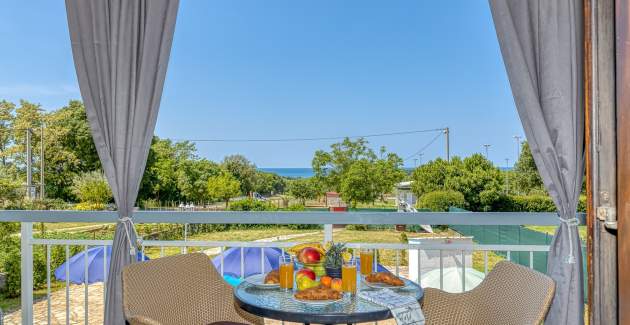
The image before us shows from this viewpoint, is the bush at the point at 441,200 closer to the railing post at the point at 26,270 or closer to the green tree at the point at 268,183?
the green tree at the point at 268,183

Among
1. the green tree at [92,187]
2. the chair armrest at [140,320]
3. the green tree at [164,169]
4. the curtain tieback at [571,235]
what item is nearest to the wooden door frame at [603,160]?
the curtain tieback at [571,235]

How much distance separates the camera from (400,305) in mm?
1304

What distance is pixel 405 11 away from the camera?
4730 mm

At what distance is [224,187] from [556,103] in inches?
113

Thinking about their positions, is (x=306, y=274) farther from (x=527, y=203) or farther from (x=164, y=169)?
(x=527, y=203)

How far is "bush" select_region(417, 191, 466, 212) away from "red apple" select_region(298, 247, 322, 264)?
237 centimetres

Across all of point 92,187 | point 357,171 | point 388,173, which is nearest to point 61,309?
point 92,187

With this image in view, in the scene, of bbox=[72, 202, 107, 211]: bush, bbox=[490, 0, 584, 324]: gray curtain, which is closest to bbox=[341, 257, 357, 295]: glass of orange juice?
bbox=[490, 0, 584, 324]: gray curtain

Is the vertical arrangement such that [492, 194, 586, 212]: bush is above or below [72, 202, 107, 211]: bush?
above

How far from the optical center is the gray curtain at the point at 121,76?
2.22 m

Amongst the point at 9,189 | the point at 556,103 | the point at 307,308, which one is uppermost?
the point at 556,103

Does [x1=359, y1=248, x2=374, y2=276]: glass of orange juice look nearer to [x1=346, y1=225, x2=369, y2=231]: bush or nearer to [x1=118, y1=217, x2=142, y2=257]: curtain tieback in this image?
[x1=346, y1=225, x2=369, y2=231]: bush

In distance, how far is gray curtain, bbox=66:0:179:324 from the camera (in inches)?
87.6

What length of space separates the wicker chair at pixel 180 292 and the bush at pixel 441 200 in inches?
90.6
